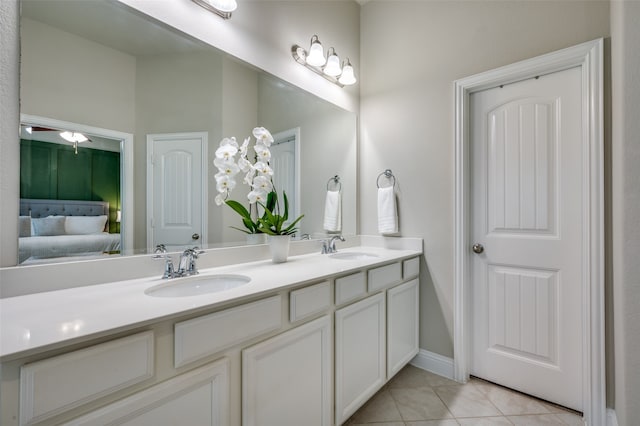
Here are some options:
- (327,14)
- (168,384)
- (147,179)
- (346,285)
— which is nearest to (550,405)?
(346,285)

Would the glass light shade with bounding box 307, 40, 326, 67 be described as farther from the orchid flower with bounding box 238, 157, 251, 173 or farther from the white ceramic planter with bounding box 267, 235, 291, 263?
the white ceramic planter with bounding box 267, 235, 291, 263

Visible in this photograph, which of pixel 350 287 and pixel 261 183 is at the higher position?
pixel 261 183

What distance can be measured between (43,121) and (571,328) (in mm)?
2610

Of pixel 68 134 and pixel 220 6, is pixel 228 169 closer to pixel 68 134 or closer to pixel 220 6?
pixel 68 134

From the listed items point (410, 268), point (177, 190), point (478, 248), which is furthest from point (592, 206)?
point (177, 190)

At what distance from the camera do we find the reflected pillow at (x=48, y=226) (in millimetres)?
1008

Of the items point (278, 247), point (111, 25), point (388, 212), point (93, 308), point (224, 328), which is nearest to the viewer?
point (93, 308)

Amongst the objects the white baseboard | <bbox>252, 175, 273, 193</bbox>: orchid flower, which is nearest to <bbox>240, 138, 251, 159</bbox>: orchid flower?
<bbox>252, 175, 273, 193</bbox>: orchid flower

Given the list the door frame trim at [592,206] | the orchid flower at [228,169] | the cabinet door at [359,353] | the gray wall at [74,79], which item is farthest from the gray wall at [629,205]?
the gray wall at [74,79]

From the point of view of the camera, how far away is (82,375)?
2.19 feet

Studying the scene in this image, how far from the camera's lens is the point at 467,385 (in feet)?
6.23

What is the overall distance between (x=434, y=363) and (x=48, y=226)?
89.0 inches

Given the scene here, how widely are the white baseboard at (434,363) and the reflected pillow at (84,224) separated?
6.83 ft

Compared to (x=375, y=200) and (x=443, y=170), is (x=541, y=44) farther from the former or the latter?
(x=375, y=200)
